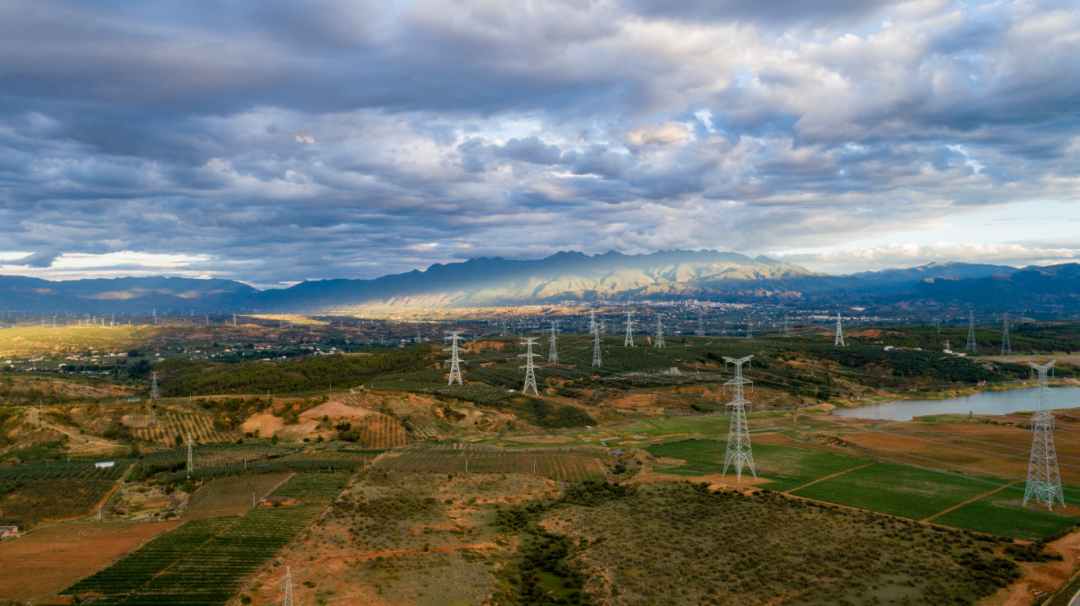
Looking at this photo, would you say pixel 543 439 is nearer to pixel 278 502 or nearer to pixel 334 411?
pixel 334 411

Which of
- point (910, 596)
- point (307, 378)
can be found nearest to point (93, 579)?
point (910, 596)

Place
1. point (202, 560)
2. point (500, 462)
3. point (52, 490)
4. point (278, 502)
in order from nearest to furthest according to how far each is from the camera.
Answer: point (202, 560) < point (52, 490) < point (278, 502) < point (500, 462)

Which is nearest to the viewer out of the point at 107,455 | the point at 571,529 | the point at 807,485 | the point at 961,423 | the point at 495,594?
the point at 495,594

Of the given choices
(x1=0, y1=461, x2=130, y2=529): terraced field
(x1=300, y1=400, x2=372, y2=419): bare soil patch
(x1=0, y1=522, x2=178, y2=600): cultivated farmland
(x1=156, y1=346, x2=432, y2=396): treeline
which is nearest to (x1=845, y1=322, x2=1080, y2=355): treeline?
(x1=156, y1=346, x2=432, y2=396): treeline

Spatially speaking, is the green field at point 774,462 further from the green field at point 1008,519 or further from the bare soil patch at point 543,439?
the green field at point 1008,519

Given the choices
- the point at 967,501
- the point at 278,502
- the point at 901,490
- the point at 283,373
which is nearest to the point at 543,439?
the point at 278,502

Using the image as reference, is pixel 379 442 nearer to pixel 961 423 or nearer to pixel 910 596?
pixel 910 596

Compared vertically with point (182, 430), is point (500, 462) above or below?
below
